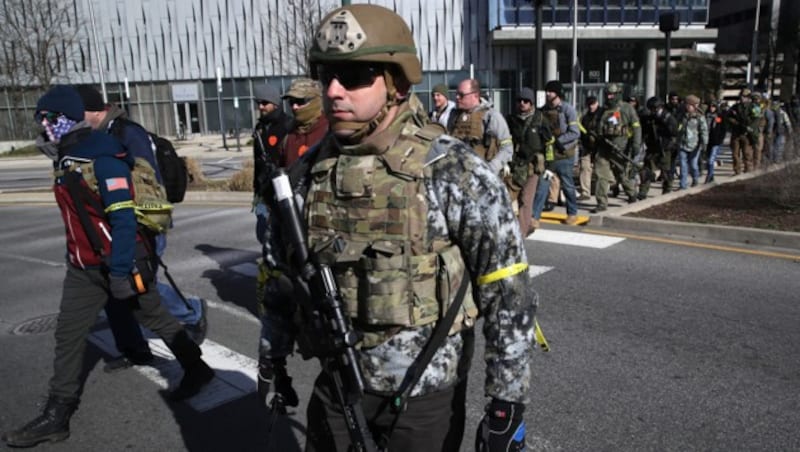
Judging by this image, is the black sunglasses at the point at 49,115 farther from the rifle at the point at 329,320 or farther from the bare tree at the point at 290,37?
the bare tree at the point at 290,37

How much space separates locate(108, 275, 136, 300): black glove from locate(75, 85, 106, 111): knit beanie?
115 centimetres

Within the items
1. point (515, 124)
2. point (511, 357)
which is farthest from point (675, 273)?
point (511, 357)

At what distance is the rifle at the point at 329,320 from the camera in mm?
1845

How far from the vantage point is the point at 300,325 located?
2008 mm

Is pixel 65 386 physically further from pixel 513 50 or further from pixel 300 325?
pixel 513 50

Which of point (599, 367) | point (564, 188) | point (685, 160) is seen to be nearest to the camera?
point (599, 367)

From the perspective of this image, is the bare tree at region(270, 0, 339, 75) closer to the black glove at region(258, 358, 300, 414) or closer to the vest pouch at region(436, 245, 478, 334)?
the black glove at region(258, 358, 300, 414)

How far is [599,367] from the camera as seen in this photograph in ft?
13.8

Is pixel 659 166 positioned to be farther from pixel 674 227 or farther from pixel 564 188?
pixel 674 227

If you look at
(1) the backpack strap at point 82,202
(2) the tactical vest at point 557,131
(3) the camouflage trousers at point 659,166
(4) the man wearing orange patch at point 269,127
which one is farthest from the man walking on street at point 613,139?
(1) the backpack strap at point 82,202

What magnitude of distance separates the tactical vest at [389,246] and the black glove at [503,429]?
268 mm

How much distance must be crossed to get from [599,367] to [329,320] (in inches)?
114

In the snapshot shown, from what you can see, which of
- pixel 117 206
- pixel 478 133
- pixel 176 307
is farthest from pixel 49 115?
pixel 478 133

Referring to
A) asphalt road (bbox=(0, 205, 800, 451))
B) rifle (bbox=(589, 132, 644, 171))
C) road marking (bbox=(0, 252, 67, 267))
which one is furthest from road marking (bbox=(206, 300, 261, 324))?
rifle (bbox=(589, 132, 644, 171))
